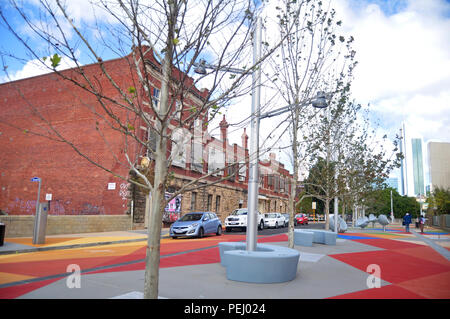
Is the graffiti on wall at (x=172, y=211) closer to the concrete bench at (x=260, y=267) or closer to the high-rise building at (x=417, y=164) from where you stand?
the concrete bench at (x=260, y=267)

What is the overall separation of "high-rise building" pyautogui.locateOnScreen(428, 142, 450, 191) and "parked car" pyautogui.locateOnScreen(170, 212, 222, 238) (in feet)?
367

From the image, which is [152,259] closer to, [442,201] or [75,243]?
[75,243]

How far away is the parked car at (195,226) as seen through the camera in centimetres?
1773

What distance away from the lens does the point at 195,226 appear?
17891 millimetres

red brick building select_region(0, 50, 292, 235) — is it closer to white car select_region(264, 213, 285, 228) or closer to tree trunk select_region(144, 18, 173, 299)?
white car select_region(264, 213, 285, 228)

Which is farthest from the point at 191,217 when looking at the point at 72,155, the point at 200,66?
the point at 200,66

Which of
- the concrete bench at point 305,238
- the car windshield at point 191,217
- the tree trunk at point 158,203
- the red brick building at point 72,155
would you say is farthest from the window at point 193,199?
the tree trunk at point 158,203

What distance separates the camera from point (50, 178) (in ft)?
82.5

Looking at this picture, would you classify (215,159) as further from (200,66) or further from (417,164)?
(417,164)

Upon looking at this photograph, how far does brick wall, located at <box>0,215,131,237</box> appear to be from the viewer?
16109 mm

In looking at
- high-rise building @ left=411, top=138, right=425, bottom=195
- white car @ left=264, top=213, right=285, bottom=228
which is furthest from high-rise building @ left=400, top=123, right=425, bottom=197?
white car @ left=264, top=213, right=285, bottom=228

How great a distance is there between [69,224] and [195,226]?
22.4ft
